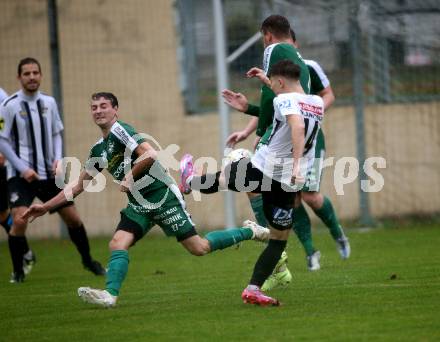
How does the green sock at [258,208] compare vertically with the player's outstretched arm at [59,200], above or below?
below

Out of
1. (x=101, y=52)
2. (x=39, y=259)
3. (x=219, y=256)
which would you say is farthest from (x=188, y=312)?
(x=101, y=52)

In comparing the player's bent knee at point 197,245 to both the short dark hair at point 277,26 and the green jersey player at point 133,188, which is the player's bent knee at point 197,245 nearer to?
the green jersey player at point 133,188

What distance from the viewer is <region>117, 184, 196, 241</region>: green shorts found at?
8.27 metres

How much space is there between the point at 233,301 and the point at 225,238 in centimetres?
65

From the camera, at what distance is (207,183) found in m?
8.89

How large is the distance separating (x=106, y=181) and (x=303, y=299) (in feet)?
27.2

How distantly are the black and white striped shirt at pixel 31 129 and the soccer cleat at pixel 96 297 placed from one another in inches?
134

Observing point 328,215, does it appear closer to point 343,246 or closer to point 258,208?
point 343,246

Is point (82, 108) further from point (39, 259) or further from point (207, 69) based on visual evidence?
point (39, 259)

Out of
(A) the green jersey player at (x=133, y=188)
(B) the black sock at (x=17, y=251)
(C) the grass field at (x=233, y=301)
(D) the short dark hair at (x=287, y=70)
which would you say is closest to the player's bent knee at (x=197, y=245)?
(A) the green jersey player at (x=133, y=188)

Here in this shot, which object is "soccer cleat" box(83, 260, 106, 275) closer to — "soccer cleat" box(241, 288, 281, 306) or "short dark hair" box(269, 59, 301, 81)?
"soccer cleat" box(241, 288, 281, 306)

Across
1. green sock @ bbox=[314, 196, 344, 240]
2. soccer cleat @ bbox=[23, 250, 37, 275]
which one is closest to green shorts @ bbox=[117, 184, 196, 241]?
green sock @ bbox=[314, 196, 344, 240]

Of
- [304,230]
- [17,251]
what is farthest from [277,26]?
[17,251]

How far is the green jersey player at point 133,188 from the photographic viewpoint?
8.21m
